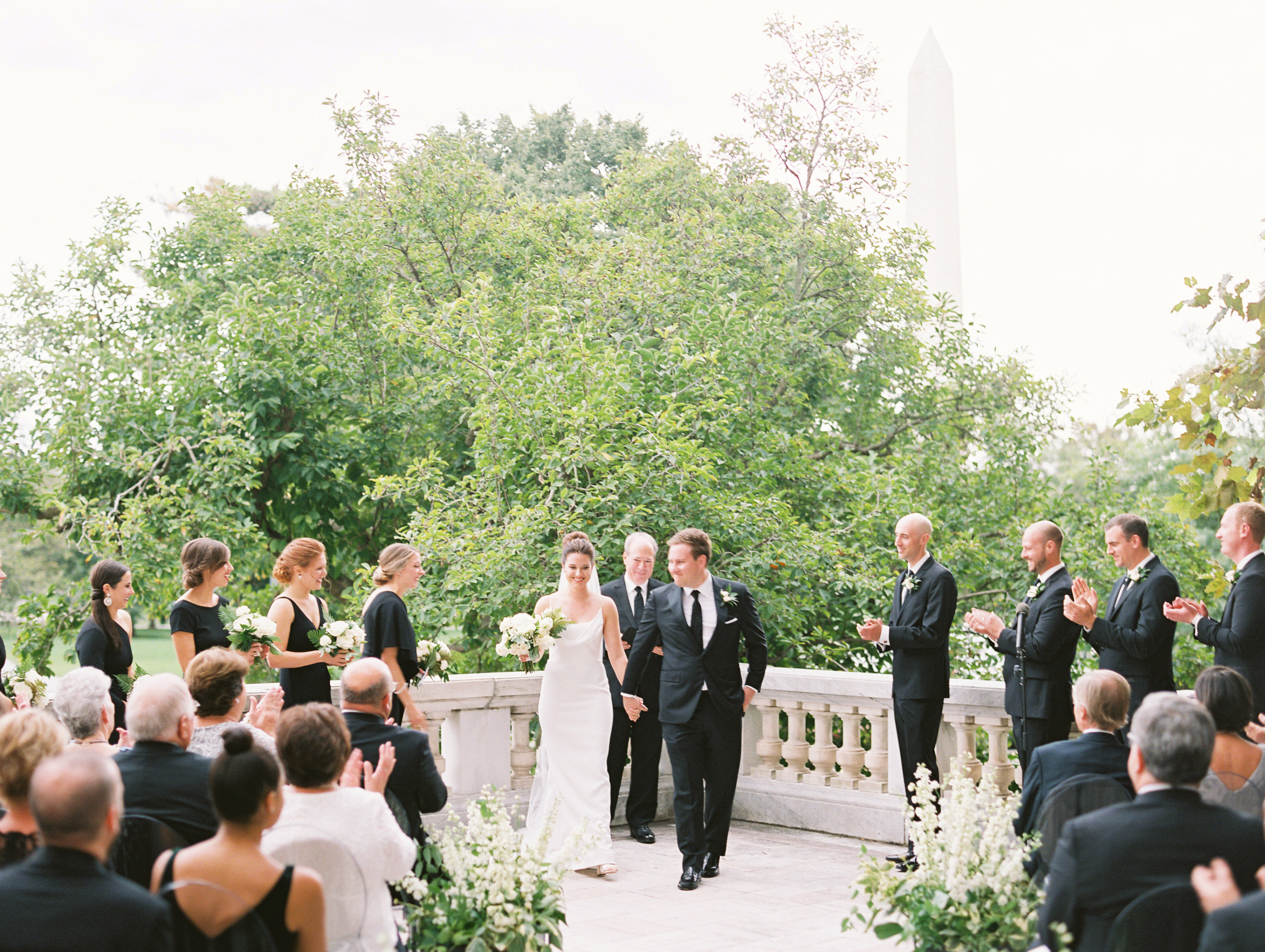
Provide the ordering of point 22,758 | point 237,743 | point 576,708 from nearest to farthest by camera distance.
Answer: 1. point 237,743
2. point 22,758
3. point 576,708

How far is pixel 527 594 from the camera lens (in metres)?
9.82

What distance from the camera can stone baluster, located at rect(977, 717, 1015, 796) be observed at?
754 centimetres

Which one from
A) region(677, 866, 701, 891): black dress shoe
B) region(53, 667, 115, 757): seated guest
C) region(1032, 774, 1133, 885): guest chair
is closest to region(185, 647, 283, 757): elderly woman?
region(53, 667, 115, 757): seated guest

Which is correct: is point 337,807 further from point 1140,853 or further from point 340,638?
point 340,638

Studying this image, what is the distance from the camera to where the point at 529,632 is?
23.1 feet

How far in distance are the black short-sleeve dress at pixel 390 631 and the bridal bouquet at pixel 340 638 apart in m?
0.12

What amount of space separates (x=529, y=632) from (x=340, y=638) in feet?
3.60

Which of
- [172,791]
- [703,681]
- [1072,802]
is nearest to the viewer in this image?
[172,791]

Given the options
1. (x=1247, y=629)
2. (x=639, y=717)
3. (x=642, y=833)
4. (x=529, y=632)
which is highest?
(x=1247, y=629)

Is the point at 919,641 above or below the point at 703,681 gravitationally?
above

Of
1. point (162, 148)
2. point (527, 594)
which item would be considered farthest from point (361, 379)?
point (162, 148)

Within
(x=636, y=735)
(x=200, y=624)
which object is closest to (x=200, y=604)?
(x=200, y=624)

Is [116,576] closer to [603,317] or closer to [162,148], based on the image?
[603,317]

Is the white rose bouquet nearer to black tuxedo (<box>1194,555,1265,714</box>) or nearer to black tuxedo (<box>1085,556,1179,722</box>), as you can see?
black tuxedo (<box>1085,556,1179,722</box>)
